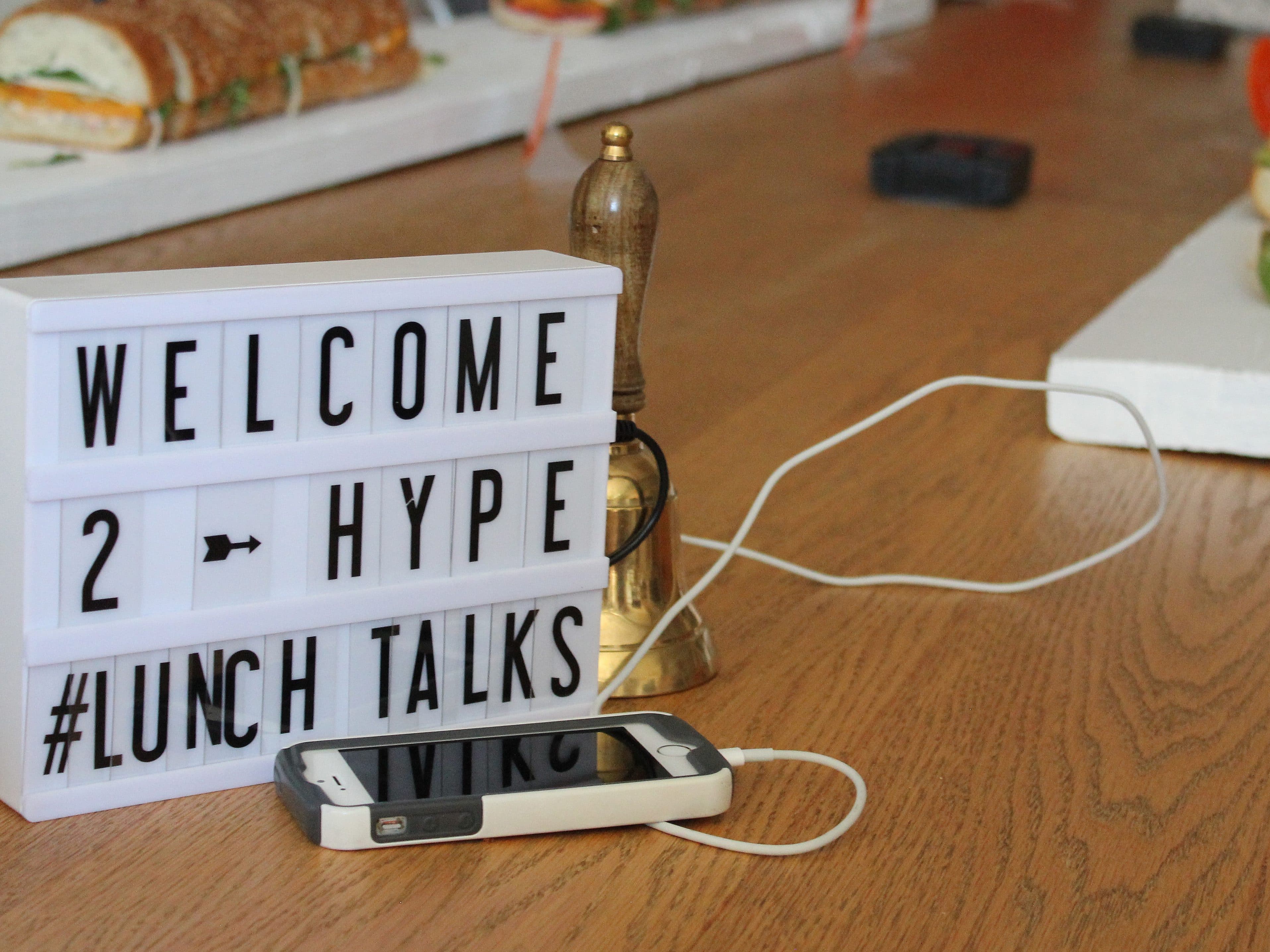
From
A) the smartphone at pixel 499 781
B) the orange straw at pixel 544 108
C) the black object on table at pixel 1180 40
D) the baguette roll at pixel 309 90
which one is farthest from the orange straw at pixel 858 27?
the smartphone at pixel 499 781

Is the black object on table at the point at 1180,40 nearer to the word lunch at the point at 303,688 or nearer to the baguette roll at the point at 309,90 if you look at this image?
the baguette roll at the point at 309,90

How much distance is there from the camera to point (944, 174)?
71.1 inches

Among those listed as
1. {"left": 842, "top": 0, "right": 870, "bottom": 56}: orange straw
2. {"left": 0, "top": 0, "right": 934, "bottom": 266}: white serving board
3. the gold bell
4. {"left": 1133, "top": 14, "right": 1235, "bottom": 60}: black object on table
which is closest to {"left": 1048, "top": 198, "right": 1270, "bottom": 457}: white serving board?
the gold bell

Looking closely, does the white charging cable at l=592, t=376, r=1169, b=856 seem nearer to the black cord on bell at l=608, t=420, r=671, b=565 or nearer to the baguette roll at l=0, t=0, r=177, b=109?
the black cord on bell at l=608, t=420, r=671, b=565

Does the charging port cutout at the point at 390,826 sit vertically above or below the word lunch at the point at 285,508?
below

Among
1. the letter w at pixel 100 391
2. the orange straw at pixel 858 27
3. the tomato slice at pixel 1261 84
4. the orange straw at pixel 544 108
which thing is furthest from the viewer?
the orange straw at pixel 858 27

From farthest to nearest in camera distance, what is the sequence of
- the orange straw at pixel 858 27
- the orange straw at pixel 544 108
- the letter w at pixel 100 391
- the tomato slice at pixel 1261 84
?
the orange straw at pixel 858 27 → the orange straw at pixel 544 108 → the tomato slice at pixel 1261 84 → the letter w at pixel 100 391

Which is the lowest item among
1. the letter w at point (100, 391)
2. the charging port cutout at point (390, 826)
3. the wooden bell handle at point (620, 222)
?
the charging port cutout at point (390, 826)

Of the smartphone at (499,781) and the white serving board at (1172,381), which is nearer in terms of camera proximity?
the smartphone at (499,781)

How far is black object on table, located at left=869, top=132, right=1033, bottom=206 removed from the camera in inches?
70.2

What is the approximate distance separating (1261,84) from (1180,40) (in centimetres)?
142

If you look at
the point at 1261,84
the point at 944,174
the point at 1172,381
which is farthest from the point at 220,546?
the point at 1261,84

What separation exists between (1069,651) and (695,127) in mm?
1458

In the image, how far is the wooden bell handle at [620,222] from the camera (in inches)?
24.3
